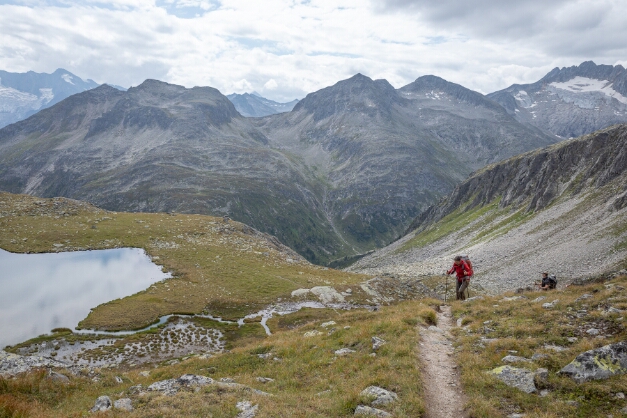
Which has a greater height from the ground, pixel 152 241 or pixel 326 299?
pixel 152 241

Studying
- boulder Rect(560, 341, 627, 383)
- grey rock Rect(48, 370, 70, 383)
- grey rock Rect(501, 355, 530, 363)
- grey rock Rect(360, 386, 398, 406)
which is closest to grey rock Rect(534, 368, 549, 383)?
boulder Rect(560, 341, 627, 383)

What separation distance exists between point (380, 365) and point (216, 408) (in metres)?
8.00

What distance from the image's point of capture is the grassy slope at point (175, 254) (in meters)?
47.0

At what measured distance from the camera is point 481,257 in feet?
261

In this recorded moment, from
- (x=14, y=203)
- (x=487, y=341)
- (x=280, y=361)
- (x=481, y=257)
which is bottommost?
(x=481, y=257)

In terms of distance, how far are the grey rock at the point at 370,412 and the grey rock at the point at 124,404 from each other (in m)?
9.82

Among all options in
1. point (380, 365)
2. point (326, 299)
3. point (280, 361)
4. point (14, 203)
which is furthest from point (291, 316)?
point (14, 203)

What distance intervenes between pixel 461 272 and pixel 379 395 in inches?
797

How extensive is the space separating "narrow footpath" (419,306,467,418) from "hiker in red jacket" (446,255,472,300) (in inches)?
340

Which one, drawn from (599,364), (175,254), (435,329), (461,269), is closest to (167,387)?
(435,329)

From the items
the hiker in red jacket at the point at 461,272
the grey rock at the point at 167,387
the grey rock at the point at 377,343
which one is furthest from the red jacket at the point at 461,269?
the grey rock at the point at 167,387

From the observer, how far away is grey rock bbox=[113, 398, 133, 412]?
49.1 ft

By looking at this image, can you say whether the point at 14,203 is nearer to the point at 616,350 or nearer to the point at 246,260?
the point at 246,260

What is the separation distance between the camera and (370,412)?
13164mm
